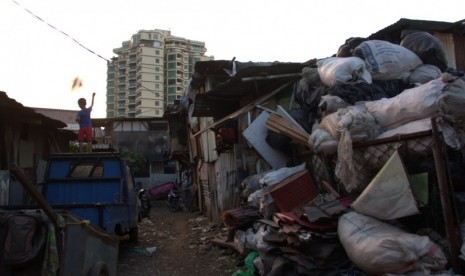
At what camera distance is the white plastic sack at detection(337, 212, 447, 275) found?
3.44 meters

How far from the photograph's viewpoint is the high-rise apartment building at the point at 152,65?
131 feet

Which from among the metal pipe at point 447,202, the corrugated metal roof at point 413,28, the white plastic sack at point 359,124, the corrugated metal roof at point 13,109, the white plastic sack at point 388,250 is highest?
the corrugated metal roof at point 413,28

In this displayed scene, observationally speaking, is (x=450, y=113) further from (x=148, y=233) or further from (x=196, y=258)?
(x=148, y=233)

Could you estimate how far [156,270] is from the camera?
23.8ft

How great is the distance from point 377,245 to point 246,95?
261 inches

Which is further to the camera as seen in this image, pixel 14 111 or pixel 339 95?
pixel 14 111

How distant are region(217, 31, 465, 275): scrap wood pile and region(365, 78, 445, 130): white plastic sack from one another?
0.01 m

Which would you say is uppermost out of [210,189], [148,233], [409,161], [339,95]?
[339,95]

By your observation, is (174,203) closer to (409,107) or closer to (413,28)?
(413,28)

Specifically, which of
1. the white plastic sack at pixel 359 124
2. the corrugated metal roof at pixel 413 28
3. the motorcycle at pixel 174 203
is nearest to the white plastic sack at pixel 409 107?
the white plastic sack at pixel 359 124

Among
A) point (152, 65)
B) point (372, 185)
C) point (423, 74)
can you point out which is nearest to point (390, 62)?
point (423, 74)

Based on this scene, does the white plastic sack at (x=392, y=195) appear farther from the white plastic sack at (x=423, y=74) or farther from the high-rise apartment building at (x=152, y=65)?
the high-rise apartment building at (x=152, y=65)

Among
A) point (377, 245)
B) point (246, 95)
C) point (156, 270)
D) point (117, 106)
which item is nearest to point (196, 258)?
point (156, 270)

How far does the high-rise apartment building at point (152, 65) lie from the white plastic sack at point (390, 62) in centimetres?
3081
